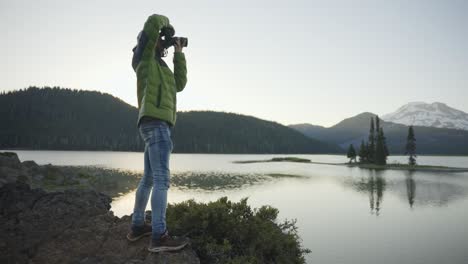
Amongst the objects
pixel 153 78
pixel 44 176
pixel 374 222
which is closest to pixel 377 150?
pixel 374 222

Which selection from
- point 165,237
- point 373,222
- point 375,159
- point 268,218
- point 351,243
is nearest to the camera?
point 165,237

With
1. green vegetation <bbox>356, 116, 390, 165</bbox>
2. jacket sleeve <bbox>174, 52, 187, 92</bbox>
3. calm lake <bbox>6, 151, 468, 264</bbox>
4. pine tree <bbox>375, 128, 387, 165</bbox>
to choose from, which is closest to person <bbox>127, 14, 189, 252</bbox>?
jacket sleeve <bbox>174, 52, 187, 92</bbox>

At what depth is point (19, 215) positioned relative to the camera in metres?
7.76

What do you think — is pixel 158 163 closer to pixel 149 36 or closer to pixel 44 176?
pixel 149 36

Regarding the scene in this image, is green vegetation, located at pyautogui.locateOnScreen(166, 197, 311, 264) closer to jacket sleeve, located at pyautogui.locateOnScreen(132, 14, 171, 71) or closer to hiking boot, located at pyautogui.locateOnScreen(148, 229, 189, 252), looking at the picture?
hiking boot, located at pyautogui.locateOnScreen(148, 229, 189, 252)

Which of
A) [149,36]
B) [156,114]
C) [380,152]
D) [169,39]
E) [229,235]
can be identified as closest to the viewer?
[156,114]

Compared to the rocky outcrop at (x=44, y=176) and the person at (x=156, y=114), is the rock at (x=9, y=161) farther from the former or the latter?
the person at (x=156, y=114)

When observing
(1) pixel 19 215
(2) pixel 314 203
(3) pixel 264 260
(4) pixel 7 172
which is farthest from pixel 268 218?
(4) pixel 7 172

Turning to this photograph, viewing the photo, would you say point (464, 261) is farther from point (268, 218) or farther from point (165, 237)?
point (165, 237)

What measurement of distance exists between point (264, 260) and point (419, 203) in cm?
3114

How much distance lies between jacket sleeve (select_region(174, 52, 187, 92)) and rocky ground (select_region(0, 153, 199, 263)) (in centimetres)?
287

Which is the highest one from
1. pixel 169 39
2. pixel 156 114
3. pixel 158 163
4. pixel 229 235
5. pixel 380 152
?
pixel 169 39

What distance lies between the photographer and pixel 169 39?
5.26m

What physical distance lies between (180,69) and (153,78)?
0.66m
